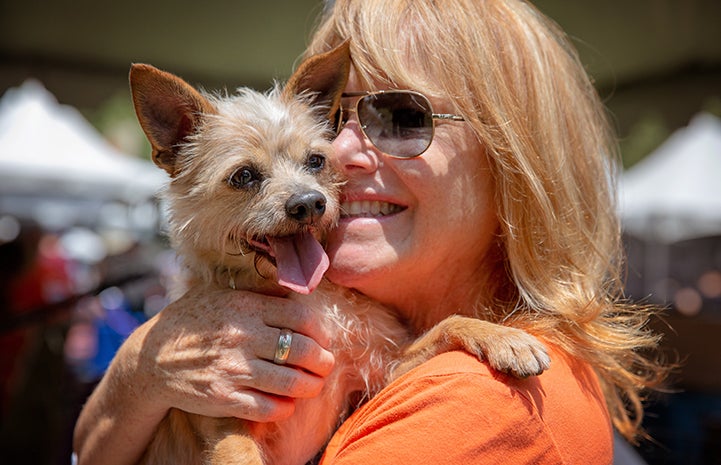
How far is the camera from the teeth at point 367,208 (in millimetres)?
1950

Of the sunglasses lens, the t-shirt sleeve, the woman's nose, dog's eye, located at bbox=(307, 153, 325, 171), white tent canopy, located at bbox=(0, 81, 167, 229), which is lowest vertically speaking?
white tent canopy, located at bbox=(0, 81, 167, 229)

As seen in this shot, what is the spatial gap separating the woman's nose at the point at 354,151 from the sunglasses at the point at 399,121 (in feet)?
0.13

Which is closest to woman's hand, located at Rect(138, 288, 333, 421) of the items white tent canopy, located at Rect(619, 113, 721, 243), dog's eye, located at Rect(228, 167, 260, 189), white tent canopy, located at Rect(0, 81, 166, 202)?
dog's eye, located at Rect(228, 167, 260, 189)

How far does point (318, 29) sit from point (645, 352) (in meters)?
3.10

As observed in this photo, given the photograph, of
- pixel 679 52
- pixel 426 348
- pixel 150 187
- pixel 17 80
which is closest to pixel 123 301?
pixel 150 187

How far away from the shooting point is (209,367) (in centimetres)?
177

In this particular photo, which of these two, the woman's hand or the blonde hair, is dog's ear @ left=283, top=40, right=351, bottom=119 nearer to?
the blonde hair

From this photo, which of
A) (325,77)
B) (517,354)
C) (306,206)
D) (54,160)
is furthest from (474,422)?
(54,160)

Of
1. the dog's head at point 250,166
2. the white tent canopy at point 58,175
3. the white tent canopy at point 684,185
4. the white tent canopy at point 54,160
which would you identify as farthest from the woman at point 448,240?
the white tent canopy at point 684,185

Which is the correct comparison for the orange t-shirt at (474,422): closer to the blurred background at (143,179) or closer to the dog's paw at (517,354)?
the dog's paw at (517,354)

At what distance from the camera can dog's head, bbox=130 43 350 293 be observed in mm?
1977

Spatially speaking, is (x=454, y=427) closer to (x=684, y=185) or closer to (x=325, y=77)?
(x=325, y=77)

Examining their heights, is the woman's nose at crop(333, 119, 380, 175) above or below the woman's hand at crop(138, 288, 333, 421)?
above

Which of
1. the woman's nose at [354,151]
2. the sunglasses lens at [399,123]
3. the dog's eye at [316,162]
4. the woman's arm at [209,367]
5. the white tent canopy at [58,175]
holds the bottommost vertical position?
the white tent canopy at [58,175]
